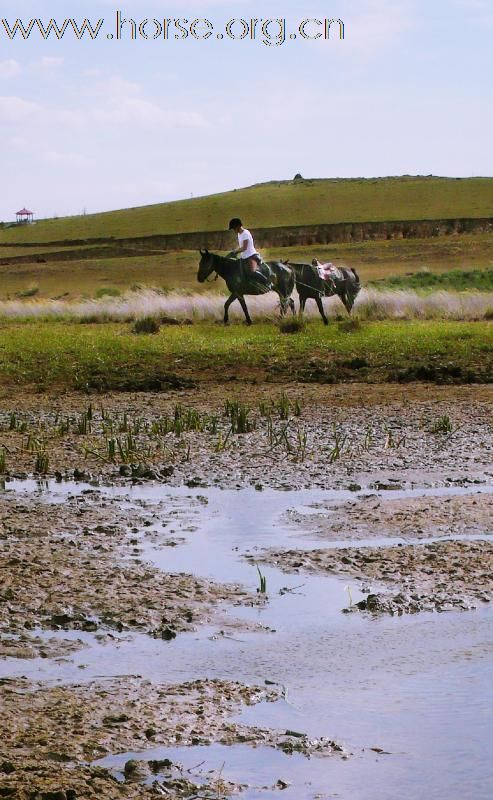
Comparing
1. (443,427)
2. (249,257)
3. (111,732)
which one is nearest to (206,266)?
(249,257)

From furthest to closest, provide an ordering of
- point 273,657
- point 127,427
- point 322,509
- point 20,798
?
point 127,427
point 322,509
point 273,657
point 20,798

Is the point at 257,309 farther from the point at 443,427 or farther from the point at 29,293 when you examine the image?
the point at 29,293

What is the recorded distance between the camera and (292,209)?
304ft

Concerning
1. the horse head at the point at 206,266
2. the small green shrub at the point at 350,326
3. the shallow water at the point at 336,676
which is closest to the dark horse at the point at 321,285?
the horse head at the point at 206,266

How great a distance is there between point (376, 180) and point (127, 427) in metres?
102

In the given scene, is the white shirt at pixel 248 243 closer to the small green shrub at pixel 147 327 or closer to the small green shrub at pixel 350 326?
the small green shrub at pixel 147 327

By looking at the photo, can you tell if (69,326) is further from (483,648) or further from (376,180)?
(376,180)

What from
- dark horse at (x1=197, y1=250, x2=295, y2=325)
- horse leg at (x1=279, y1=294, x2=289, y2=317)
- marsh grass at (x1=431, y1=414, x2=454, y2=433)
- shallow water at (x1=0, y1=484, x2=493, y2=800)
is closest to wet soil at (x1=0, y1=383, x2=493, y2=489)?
marsh grass at (x1=431, y1=414, x2=454, y2=433)

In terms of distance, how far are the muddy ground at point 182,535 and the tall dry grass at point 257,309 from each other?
9.83 meters

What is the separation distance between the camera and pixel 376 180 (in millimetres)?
113438

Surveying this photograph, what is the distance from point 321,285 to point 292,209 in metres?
66.9

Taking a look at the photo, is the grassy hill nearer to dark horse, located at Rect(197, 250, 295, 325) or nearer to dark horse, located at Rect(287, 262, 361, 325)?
dark horse, located at Rect(287, 262, 361, 325)

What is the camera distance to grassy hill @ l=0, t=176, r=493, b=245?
282ft

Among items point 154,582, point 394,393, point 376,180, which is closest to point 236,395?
point 394,393
